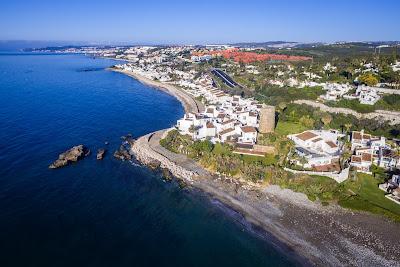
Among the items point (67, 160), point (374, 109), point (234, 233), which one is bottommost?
point (234, 233)

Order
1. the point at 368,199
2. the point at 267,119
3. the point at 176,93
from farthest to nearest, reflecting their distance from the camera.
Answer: the point at 176,93 → the point at 267,119 → the point at 368,199

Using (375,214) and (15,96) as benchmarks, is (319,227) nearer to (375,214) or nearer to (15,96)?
(375,214)

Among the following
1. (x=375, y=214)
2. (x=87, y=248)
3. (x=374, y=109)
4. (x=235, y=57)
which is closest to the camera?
(x=87, y=248)

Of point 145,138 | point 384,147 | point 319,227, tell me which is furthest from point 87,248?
point 384,147

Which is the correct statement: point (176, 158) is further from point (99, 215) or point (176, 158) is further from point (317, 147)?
point (317, 147)

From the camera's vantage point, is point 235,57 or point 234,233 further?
point 235,57

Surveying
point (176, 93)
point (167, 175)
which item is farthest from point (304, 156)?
point (176, 93)

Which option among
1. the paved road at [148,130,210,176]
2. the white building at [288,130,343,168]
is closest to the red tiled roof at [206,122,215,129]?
the paved road at [148,130,210,176]
